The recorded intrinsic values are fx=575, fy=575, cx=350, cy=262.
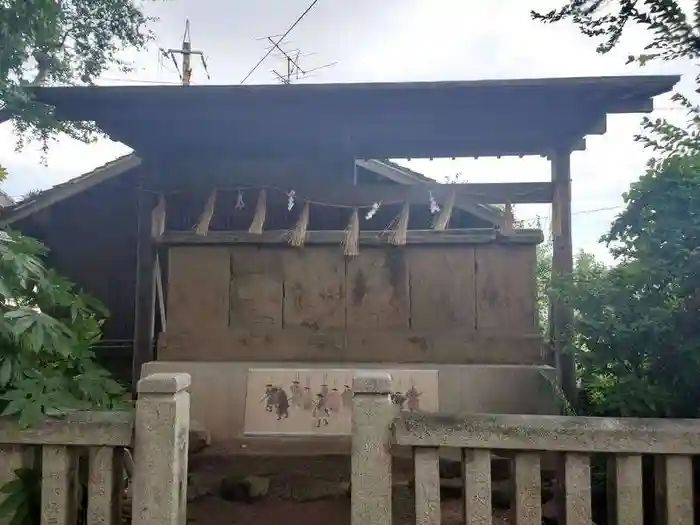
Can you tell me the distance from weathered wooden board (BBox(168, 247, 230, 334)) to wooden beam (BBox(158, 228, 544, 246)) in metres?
0.13

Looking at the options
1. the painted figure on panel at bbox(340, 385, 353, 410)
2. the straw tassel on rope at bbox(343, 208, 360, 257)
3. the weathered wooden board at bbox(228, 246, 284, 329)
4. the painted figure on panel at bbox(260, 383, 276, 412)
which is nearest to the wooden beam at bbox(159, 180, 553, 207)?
the straw tassel on rope at bbox(343, 208, 360, 257)

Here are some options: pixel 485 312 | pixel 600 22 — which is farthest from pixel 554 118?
pixel 600 22

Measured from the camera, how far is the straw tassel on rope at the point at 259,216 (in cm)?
583

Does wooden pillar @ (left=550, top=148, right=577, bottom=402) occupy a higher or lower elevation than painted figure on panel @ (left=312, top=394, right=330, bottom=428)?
higher

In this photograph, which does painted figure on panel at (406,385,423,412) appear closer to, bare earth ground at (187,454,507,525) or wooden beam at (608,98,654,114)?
bare earth ground at (187,454,507,525)

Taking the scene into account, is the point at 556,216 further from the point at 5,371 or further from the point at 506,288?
the point at 5,371

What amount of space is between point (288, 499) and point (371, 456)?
180 centimetres

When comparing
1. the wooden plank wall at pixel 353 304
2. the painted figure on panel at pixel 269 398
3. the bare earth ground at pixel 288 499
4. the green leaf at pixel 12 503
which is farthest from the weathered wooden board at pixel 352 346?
the green leaf at pixel 12 503

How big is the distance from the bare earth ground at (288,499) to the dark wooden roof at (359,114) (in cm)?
333

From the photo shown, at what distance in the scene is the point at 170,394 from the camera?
337 centimetres

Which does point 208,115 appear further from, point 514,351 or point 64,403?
point 514,351

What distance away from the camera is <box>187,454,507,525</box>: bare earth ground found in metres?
4.41

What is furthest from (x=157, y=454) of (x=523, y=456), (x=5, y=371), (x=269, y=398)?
(x=269, y=398)

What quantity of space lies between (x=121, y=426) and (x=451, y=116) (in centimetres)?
446
